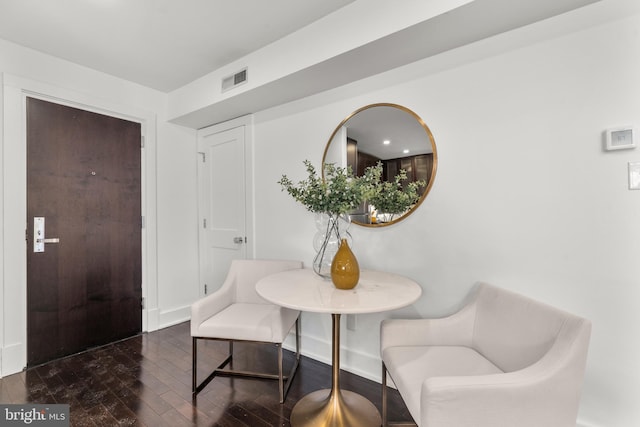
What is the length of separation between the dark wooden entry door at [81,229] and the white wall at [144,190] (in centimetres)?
7

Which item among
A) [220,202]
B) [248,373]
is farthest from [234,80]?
[248,373]

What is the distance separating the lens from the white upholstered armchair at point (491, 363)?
1.01 metres

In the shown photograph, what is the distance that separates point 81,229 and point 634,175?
3776 mm

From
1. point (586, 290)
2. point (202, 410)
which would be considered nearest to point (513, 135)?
point (586, 290)

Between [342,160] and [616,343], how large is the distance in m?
1.84

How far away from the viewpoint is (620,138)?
1348 mm

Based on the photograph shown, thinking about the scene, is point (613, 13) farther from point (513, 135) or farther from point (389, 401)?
point (389, 401)

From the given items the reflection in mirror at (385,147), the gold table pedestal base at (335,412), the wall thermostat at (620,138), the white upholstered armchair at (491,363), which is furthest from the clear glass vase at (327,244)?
the wall thermostat at (620,138)

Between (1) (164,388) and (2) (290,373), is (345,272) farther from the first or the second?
(1) (164,388)

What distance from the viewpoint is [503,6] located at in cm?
139

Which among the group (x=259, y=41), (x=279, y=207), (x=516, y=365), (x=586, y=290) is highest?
(x=259, y=41)

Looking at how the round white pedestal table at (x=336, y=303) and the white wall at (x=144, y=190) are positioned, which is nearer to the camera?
the round white pedestal table at (x=336, y=303)

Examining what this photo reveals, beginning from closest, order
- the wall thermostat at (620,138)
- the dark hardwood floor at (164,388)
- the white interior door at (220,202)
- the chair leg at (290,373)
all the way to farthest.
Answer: the wall thermostat at (620,138)
the dark hardwood floor at (164,388)
the chair leg at (290,373)
the white interior door at (220,202)

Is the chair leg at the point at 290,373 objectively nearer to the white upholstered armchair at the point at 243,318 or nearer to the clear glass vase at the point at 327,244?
the white upholstered armchair at the point at 243,318
